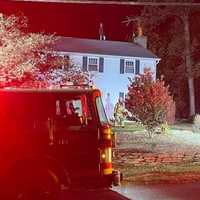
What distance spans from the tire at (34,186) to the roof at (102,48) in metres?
30.1

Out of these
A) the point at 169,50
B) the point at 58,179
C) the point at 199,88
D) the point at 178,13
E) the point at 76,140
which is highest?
the point at 178,13

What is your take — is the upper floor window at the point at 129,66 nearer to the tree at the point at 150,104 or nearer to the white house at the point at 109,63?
the white house at the point at 109,63

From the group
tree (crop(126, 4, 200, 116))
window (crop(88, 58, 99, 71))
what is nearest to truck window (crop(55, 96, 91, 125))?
window (crop(88, 58, 99, 71))

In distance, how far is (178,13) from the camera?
47.5m

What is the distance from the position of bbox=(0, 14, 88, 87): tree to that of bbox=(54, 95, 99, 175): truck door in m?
6.93

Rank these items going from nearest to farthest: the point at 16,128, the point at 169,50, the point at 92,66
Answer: the point at 16,128, the point at 92,66, the point at 169,50

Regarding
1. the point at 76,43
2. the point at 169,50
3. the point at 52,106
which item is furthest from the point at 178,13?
the point at 52,106

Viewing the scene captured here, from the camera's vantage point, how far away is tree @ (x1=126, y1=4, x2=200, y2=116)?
45938 millimetres

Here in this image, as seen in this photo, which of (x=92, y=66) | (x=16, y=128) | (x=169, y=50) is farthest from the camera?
(x=169, y=50)

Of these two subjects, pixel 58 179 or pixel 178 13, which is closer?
pixel 58 179

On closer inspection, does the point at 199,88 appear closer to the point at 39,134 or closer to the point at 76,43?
the point at 76,43

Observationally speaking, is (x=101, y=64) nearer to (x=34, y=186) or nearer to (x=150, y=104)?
(x=150, y=104)

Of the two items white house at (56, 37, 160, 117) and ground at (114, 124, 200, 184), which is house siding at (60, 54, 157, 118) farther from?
ground at (114, 124, 200, 184)

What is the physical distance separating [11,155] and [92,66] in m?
32.0
